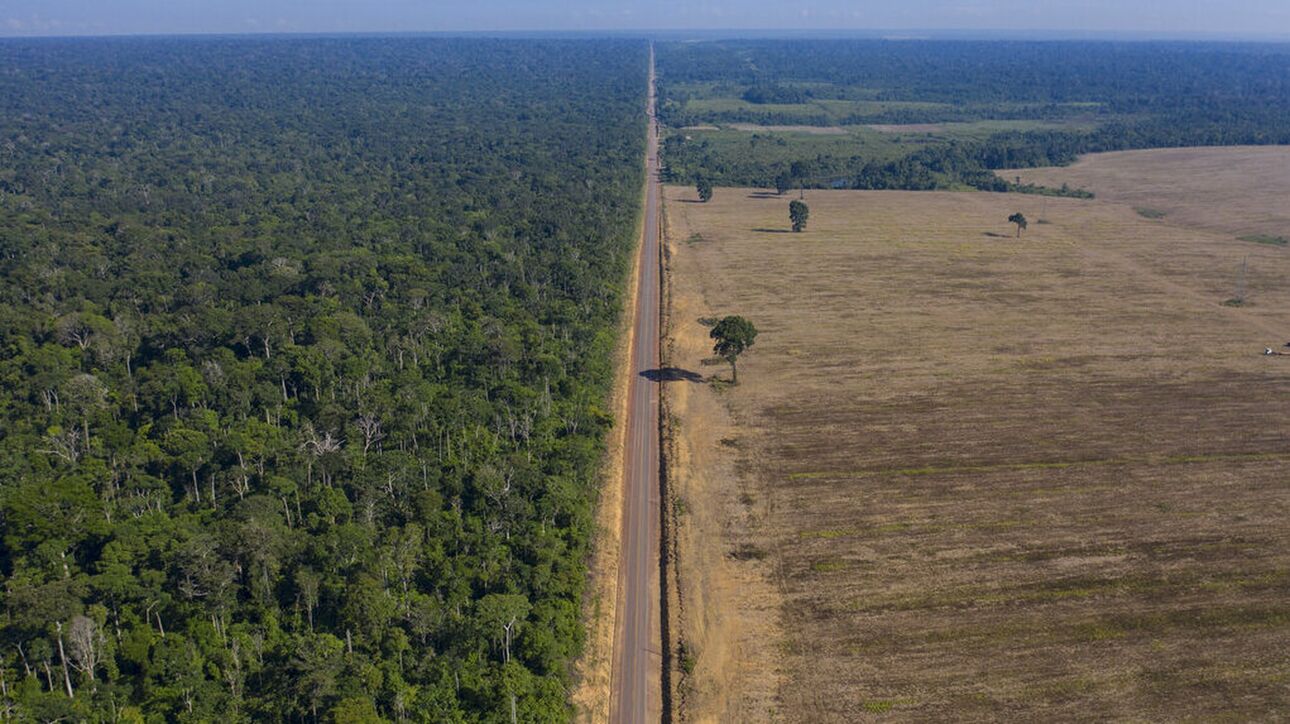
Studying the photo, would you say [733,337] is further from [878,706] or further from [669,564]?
[878,706]

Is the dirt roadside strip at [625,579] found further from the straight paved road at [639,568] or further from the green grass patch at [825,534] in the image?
the green grass patch at [825,534]

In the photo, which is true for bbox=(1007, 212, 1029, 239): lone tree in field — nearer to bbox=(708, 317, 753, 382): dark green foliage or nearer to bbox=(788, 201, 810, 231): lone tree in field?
bbox=(788, 201, 810, 231): lone tree in field

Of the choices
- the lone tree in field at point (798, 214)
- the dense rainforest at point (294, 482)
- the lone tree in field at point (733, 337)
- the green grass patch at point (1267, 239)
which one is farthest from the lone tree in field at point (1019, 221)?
the lone tree in field at point (733, 337)

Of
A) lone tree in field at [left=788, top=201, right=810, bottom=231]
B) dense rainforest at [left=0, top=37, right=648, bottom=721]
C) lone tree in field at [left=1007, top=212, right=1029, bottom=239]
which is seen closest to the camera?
dense rainforest at [left=0, top=37, right=648, bottom=721]

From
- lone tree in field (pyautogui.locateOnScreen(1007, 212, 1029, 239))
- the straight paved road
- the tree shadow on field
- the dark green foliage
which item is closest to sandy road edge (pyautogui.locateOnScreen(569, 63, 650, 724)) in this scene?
the straight paved road

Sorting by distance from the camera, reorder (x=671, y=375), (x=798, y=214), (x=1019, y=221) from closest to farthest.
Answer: (x=671, y=375), (x=1019, y=221), (x=798, y=214)

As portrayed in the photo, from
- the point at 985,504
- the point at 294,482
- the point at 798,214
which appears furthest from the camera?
the point at 798,214

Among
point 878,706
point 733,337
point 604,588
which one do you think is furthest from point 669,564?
point 733,337
